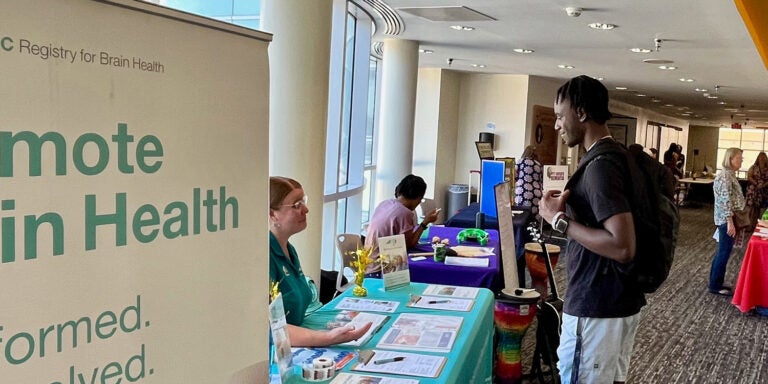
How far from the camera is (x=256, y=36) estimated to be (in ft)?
3.54

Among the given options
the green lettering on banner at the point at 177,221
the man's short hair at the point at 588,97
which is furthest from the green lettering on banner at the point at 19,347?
the man's short hair at the point at 588,97

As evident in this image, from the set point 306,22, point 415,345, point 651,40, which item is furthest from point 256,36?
point 651,40

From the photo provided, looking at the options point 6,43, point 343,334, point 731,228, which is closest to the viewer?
point 6,43

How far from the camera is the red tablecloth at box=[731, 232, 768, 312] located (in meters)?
5.41

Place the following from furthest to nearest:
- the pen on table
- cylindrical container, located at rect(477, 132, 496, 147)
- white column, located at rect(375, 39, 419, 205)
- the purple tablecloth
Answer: cylindrical container, located at rect(477, 132, 496, 147) → white column, located at rect(375, 39, 419, 205) → the purple tablecloth → the pen on table

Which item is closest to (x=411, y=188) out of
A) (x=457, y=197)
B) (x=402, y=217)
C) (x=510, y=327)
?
(x=402, y=217)

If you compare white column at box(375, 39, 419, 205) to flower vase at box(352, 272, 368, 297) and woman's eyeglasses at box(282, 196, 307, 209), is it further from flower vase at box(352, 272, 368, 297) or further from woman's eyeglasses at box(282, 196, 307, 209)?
woman's eyeglasses at box(282, 196, 307, 209)

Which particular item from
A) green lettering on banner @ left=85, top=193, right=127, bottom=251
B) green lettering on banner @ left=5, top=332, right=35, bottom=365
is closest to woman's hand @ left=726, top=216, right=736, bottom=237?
green lettering on banner @ left=85, top=193, right=127, bottom=251

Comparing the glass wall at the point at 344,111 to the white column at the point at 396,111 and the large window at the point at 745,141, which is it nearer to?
the white column at the point at 396,111

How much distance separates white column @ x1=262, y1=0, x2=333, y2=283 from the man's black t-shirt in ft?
6.51

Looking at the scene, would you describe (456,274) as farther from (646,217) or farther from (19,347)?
(19,347)

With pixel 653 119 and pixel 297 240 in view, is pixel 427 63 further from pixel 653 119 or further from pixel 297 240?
pixel 653 119

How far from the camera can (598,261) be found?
2.12 m

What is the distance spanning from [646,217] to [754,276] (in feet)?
13.9
